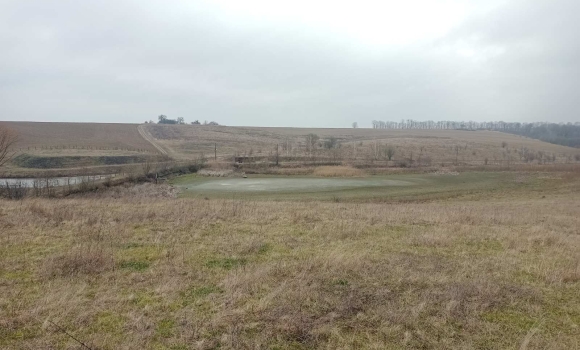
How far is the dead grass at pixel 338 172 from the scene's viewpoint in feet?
199

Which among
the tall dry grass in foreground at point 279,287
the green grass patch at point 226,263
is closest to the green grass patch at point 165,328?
the tall dry grass in foreground at point 279,287

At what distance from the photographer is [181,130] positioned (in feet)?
484

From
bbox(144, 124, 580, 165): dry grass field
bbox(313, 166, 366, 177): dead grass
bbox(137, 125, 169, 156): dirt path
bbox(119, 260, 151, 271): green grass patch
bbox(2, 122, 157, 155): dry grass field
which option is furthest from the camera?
bbox(137, 125, 169, 156): dirt path

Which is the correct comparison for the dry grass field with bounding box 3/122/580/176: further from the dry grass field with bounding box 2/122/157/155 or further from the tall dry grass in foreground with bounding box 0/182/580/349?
the tall dry grass in foreground with bounding box 0/182/580/349

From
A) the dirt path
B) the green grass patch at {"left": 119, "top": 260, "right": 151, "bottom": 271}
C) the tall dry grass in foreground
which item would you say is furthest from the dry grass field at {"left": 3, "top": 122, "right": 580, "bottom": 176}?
the green grass patch at {"left": 119, "top": 260, "right": 151, "bottom": 271}

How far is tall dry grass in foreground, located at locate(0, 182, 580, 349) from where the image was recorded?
5289 millimetres

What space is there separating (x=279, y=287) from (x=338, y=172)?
182 feet

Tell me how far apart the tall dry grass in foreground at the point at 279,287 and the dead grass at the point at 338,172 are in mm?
48531

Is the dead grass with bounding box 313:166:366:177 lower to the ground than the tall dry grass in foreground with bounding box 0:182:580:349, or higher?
lower

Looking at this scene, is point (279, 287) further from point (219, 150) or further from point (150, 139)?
point (150, 139)

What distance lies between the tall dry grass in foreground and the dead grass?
159 ft

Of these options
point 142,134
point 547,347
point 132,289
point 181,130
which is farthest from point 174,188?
point 181,130

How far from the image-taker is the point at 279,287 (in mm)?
6770

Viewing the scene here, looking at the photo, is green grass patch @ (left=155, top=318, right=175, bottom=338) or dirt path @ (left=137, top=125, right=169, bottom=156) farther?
dirt path @ (left=137, top=125, right=169, bottom=156)
